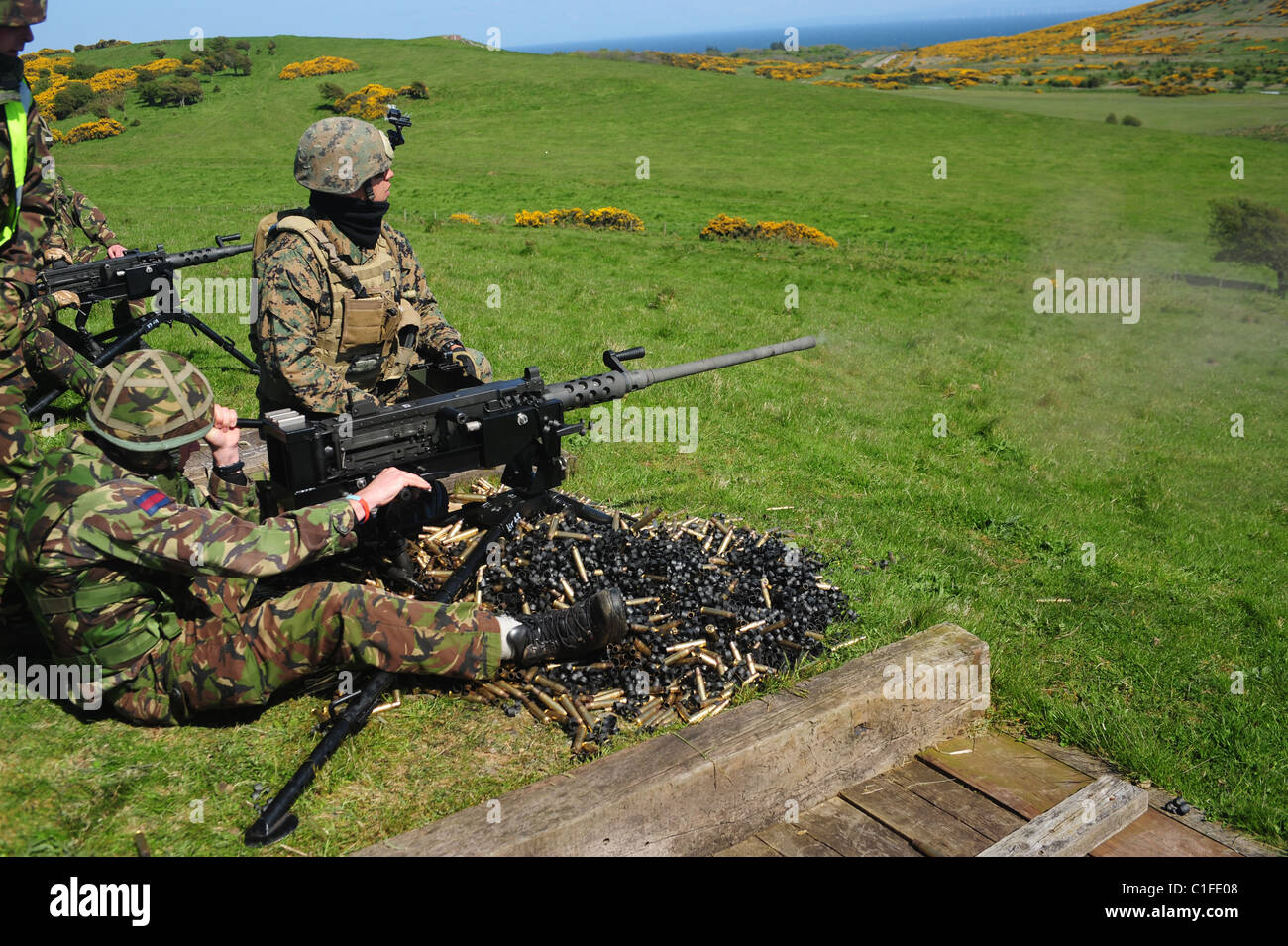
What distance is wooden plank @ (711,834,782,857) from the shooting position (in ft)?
15.5

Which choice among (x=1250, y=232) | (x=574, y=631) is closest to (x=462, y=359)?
(x=574, y=631)

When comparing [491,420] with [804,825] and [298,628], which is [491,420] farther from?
[804,825]

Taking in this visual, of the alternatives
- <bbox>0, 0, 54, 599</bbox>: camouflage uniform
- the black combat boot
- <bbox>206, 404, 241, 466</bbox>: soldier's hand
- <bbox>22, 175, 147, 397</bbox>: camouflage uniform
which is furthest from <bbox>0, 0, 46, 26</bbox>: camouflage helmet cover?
the black combat boot

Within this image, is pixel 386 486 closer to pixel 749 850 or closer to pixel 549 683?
pixel 549 683

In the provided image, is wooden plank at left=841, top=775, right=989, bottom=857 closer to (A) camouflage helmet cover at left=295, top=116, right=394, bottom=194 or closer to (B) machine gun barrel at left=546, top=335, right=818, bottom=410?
(B) machine gun barrel at left=546, top=335, right=818, bottom=410

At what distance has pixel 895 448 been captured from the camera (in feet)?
36.3

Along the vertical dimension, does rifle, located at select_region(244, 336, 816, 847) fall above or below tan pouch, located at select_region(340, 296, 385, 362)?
below

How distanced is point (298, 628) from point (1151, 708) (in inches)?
216

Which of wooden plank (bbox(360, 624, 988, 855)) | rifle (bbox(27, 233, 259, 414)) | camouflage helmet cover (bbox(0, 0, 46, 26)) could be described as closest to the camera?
wooden plank (bbox(360, 624, 988, 855))

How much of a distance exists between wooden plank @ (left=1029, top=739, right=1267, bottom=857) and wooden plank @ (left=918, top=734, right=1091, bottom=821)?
0.26 feet

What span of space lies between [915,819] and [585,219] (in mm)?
24196

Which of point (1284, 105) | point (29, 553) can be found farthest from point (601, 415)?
point (1284, 105)

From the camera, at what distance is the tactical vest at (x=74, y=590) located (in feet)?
14.5

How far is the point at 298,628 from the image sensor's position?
16.1ft
